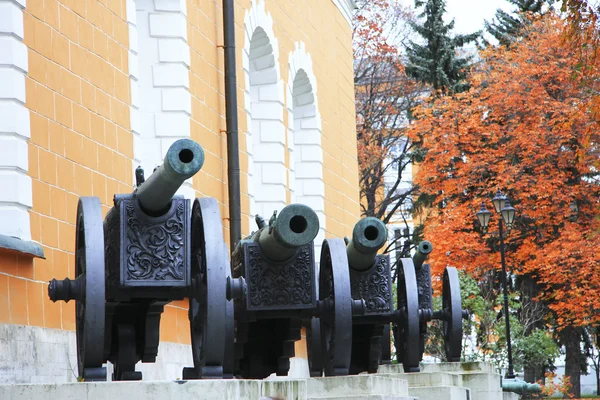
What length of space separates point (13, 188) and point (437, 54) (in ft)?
86.3

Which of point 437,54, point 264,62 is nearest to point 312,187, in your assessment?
point 264,62

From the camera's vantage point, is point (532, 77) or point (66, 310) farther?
point (532, 77)

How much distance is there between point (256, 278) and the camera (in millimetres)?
8305

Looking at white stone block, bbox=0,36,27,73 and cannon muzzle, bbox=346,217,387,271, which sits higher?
white stone block, bbox=0,36,27,73

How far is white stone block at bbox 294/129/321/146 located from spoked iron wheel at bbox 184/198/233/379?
11797 millimetres

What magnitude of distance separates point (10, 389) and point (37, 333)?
3.13 m

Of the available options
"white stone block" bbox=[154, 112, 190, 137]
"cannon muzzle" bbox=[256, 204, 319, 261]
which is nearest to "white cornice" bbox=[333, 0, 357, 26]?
"white stone block" bbox=[154, 112, 190, 137]

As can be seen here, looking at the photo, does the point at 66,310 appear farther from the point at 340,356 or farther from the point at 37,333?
the point at 340,356

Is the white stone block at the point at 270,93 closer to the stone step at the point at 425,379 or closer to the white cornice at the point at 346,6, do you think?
the white cornice at the point at 346,6

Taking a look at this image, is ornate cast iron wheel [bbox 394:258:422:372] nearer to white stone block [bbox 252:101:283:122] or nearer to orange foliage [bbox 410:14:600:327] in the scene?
white stone block [bbox 252:101:283:122]

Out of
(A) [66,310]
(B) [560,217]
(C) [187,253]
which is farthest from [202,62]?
(B) [560,217]

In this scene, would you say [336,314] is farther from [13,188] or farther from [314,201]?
[314,201]

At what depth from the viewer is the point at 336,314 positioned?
27.8ft

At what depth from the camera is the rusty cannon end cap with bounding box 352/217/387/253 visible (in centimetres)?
908
